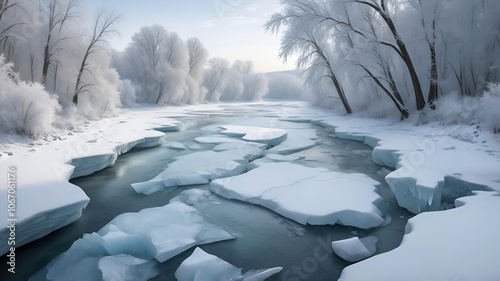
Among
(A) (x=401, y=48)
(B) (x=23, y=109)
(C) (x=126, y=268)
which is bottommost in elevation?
(C) (x=126, y=268)

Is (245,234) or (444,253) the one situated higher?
(444,253)

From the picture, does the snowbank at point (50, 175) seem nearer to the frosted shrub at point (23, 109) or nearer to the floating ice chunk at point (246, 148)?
the frosted shrub at point (23, 109)

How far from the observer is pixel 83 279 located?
2.30 meters

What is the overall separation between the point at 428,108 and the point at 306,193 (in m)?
7.42

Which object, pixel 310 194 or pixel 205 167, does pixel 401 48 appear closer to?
pixel 310 194

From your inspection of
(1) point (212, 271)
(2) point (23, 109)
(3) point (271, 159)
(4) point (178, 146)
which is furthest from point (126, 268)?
(2) point (23, 109)

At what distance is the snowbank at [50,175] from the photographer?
2818 millimetres

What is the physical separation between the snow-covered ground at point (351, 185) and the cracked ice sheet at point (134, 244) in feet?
0.18

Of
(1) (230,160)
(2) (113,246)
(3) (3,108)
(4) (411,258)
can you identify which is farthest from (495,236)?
(3) (3,108)

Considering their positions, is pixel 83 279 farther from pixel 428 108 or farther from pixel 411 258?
pixel 428 108

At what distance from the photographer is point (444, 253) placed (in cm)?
210

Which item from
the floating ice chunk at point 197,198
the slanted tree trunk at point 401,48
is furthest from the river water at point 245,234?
the slanted tree trunk at point 401,48

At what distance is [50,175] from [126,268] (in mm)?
2481

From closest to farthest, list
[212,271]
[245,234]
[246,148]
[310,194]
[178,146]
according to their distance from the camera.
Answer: [212,271] → [245,234] → [310,194] → [246,148] → [178,146]
